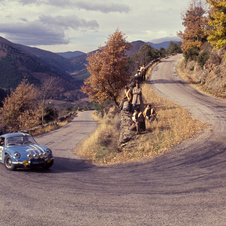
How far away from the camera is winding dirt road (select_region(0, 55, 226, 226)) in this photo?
4.57 m

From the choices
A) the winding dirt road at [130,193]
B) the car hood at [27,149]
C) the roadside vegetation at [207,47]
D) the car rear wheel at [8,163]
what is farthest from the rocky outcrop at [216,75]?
the car rear wheel at [8,163]

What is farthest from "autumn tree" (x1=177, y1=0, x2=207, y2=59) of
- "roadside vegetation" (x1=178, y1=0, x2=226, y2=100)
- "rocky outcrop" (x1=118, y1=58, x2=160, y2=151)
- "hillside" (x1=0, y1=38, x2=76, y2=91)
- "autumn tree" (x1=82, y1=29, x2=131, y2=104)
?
"hillside" (x1=0, y1=38, x2=76, y2=91)

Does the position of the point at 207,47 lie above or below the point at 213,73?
above

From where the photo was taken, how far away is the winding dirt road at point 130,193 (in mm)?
4566

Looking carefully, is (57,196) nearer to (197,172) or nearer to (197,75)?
(197,172)

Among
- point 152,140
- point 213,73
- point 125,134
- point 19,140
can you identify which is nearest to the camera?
point 19,140

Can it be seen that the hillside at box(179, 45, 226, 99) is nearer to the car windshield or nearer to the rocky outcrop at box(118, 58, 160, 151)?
the rocky outcrop at box(118, 58, 160, 151)

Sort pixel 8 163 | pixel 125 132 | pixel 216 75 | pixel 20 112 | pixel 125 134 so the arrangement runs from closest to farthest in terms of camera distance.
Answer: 1. pixel 8 163
2. pixel 125 134
3. pixel 125 132
4. pixel 216 75
5. pixel 20 112

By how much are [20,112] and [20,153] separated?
21.0 m

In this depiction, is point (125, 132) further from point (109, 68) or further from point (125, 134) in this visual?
point (109, 68)

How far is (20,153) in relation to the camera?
Result: 8.09 meters

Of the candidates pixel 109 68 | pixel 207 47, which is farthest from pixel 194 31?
pixel 109 68

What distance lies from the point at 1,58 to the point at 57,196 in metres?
163

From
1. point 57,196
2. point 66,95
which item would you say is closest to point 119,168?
point 57,196
